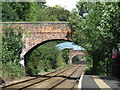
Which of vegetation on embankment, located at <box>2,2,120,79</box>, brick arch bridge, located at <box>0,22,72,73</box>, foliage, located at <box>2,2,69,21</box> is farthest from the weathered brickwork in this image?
foliage, located at <box>2,2,69,21</box>

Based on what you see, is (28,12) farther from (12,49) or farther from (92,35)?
(92,35)

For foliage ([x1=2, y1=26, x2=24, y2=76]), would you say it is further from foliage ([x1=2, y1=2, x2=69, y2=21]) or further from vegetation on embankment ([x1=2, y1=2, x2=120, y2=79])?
foliage ([x1=2, y1=2, x2=69, y2=21])

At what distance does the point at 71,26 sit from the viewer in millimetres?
28734

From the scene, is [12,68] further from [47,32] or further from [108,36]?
[108,36]

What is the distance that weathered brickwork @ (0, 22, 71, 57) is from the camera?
94.2 feet

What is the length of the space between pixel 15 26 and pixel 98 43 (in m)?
9.26

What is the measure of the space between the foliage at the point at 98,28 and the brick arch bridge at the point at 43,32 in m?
1.00

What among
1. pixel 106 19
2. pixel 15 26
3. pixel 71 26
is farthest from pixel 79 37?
pixel 106 19

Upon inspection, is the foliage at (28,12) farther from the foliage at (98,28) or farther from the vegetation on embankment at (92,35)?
the foliage at (98,28)

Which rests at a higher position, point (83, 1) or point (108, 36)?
point (83, 1)

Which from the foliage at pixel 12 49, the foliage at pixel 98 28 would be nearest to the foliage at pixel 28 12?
the foliage at pixel 12 49

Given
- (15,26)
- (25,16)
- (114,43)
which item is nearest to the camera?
(114,43)

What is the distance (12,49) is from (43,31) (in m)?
4.13

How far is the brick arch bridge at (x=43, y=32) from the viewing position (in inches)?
1130
